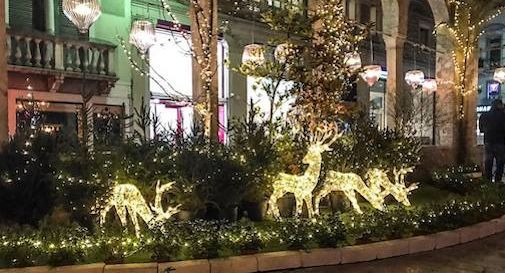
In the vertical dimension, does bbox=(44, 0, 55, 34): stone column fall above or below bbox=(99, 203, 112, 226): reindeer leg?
above

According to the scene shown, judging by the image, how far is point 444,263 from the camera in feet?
23.4

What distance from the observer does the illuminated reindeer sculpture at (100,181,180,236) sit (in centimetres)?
698

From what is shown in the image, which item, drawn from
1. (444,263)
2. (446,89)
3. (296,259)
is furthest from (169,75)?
(444,263)

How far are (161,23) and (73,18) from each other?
7694 mm

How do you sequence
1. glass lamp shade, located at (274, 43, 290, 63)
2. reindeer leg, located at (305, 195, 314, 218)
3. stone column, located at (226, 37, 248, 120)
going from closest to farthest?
reindeer leg, located at (305, 195, 314, 218)
glass lamp shade, located at (274, 43, 290, 63)
stone column, located at (226, 37, 248, 120)

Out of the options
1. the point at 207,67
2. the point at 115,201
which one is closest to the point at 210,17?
the point at 207,67

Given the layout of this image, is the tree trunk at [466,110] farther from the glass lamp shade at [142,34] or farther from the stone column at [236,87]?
the glass lamp shade at [142,34]

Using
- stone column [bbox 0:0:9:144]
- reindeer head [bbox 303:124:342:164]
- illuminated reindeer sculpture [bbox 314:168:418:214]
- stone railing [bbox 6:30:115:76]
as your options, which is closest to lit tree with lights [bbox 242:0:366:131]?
reindeer head [bbox 303:124:342:164]

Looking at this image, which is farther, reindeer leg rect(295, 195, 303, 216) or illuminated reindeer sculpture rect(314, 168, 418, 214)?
illuminated reindeer sculpture rect(314, 168, 418, 214)

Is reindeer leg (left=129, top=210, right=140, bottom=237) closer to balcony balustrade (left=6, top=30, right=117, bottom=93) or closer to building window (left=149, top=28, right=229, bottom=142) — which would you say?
balcony balustrade (left=6, top=30, right=117, bottom=93)

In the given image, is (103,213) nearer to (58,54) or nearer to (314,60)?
(314,60)

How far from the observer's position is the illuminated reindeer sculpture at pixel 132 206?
275 inches

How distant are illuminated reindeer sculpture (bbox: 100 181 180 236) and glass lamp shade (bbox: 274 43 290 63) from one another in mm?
3864

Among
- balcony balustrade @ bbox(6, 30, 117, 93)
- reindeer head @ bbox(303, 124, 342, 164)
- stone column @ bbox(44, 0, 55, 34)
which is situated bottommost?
reindeer head @ bbox(303, 124, 342, 164)
